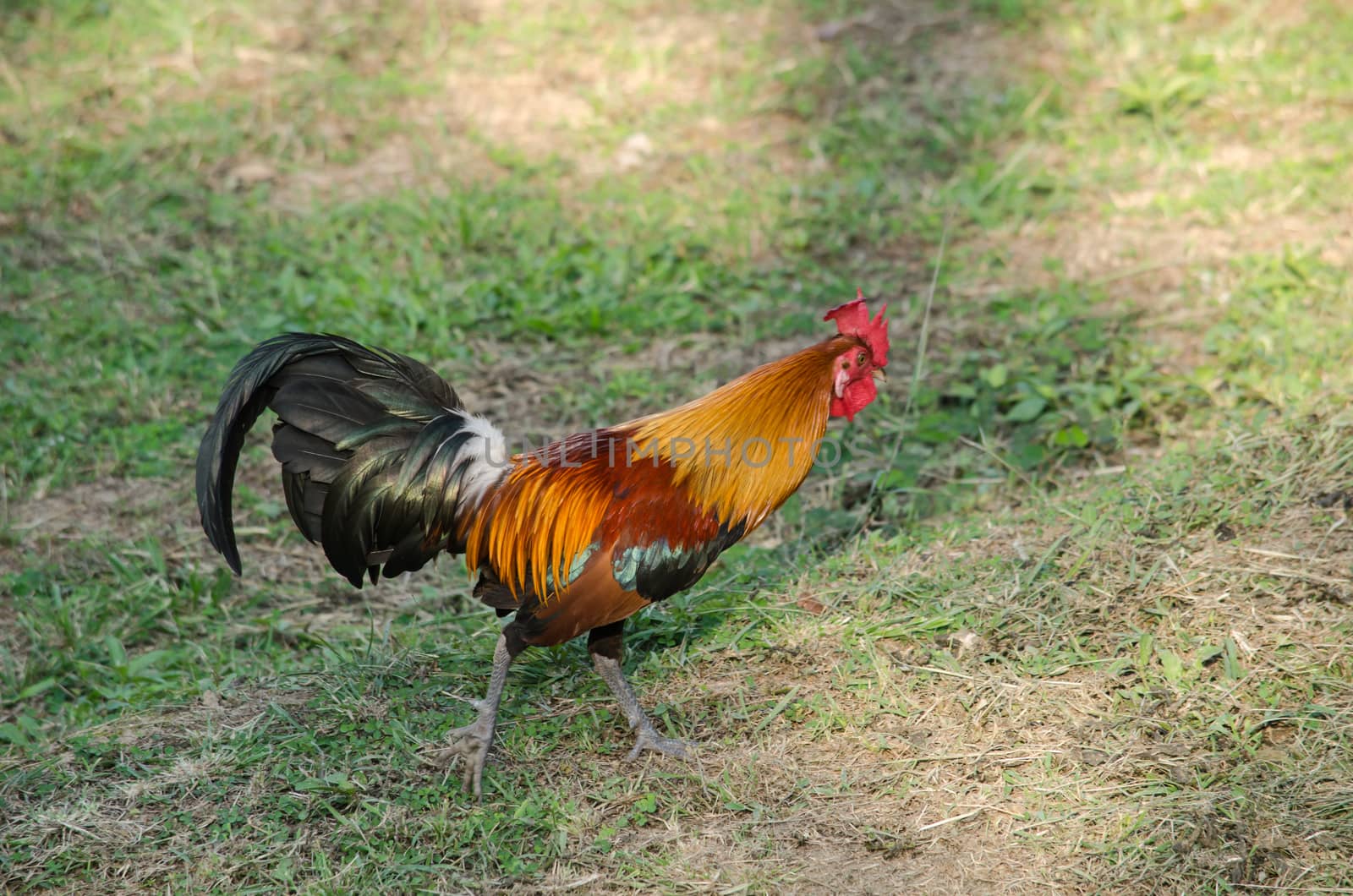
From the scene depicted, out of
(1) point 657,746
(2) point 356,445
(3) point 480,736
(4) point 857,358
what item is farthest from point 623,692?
(4) point 857,358

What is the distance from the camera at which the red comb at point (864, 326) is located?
3.46 meters

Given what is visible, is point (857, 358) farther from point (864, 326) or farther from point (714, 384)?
point (714, 384)

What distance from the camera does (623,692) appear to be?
11.5 ft

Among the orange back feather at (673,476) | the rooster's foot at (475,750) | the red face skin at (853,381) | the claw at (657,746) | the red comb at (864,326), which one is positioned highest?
the red comb at (864,326)

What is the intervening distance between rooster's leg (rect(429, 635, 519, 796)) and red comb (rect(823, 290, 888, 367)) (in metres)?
1.39

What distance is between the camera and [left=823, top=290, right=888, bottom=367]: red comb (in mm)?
3457

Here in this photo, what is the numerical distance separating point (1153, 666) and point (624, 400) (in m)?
2.70

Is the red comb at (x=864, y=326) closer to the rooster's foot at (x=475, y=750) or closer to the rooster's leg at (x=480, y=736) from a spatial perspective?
the rooster's leg at (x=480, y=736)

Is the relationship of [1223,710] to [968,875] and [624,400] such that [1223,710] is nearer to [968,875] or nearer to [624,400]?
[968,875]

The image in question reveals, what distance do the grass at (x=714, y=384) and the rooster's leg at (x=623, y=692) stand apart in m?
0.06

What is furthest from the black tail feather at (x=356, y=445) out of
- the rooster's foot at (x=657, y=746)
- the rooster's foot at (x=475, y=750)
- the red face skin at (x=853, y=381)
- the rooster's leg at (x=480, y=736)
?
the red face skin at (x=853, y=381)

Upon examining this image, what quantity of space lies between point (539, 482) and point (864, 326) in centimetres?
109

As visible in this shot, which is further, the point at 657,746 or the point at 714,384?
the point at 714,384

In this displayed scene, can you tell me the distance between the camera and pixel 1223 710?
335 centimetres
